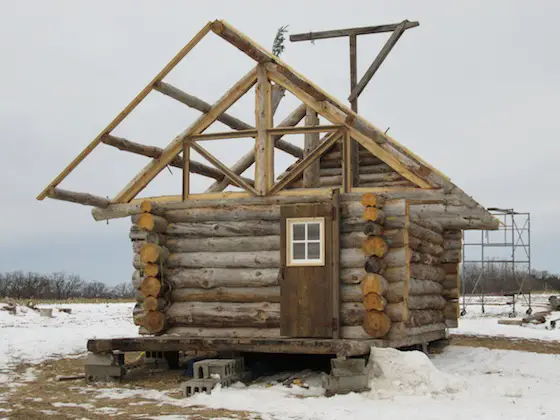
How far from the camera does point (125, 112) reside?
599 inches

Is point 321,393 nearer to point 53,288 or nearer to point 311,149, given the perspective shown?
point 311,149

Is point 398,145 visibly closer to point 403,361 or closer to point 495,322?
point 403,361

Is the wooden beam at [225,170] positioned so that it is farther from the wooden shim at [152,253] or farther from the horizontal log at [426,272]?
the horizontal log at [426,272]

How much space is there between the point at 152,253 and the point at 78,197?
2.45 metres

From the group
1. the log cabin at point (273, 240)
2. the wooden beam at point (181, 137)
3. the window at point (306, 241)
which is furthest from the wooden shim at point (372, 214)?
the wooden beam at point (181, 137)

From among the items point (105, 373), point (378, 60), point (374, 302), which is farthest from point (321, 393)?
point (378, 60)

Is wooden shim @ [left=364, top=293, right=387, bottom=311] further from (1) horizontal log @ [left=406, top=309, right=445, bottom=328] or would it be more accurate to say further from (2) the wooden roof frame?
(2) the wooden roof frame

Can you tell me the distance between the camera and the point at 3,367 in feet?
51.2

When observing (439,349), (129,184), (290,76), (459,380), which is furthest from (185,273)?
(439,349)

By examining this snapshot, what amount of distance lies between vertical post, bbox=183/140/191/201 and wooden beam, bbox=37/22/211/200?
50.6 inches

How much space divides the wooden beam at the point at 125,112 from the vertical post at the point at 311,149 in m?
3.42

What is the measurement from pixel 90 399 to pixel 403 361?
497 centimetres

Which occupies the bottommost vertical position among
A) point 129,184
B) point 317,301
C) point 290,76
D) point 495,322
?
point 495,322

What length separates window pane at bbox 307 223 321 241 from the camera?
1383 cm
